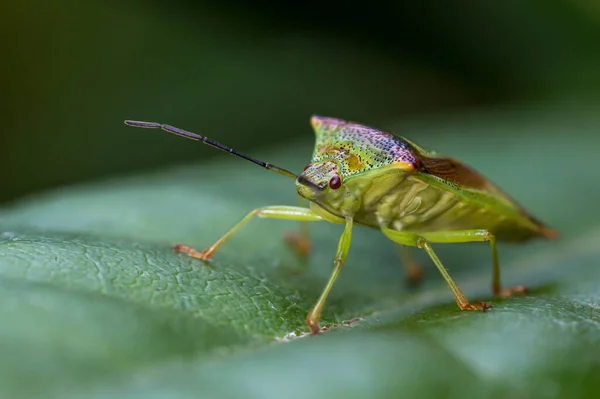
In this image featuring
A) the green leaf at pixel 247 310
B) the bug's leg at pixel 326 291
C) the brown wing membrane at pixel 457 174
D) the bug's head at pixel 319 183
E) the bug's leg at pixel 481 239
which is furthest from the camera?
the brown wing membrane at pixel 457 174

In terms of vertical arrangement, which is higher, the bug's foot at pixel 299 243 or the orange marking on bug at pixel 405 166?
the orange marking on bug at pixel 405 166

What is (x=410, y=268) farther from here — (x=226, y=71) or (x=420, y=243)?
(x=226, y=71)

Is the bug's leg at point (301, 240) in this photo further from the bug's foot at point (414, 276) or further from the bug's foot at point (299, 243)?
the bug's foot at point (414, 276)

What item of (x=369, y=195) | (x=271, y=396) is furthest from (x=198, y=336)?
(x=369, y=195)

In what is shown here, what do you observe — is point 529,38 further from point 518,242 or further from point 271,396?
point 271,396

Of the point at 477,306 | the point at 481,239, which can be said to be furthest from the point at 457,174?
the point at 477,306

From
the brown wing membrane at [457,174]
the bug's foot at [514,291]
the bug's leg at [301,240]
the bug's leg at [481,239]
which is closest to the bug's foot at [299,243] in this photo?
the bug's leg at [301,240]
